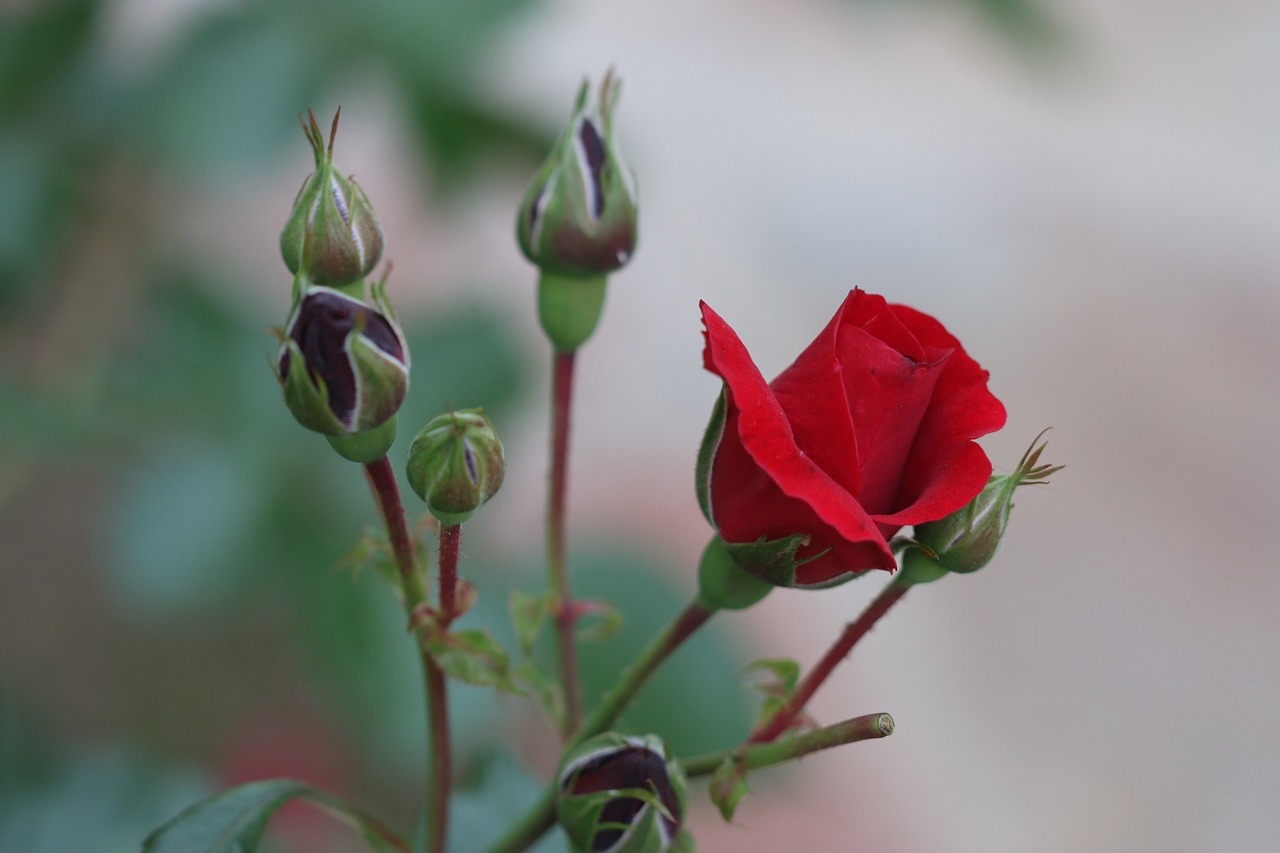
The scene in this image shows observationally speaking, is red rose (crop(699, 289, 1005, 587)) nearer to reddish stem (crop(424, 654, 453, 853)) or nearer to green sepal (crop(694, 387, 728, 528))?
green sepal (crop(694, 387, 728, 528))

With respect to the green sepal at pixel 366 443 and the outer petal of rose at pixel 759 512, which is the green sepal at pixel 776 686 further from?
the green sepal at pixel 366 443

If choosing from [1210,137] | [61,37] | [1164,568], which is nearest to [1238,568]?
[1164,568]

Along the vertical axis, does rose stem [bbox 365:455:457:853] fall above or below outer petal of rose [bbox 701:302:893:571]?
below

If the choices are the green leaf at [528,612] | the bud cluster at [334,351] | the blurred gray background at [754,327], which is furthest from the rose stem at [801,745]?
the blurred gray background at [754,327]

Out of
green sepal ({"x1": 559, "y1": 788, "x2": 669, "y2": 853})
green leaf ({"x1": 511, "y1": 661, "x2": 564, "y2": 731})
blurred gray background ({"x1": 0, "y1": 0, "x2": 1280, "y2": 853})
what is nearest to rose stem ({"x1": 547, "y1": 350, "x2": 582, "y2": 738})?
green leaf ({"x1": 511, "y1": 661, "x2": 564, "y2": 731})

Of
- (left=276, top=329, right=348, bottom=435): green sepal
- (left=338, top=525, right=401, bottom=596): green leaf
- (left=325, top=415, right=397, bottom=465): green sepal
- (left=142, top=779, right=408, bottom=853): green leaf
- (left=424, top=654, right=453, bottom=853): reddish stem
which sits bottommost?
(left=142, top=779, right=408, bottom=853): green leaf

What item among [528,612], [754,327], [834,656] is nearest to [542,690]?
[528,612]
